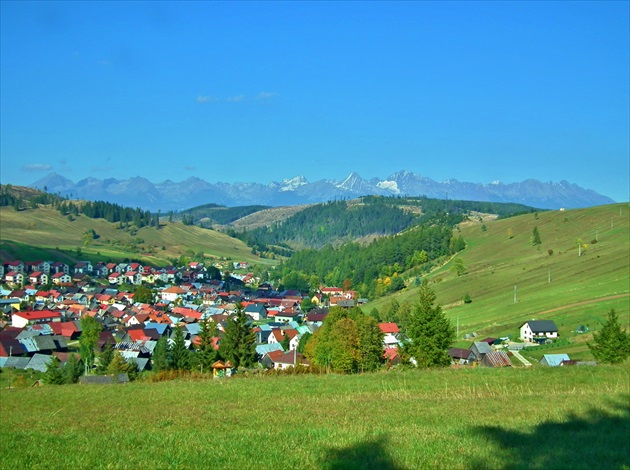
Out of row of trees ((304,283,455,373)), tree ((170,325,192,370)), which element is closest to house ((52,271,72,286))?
row of trees ((304,283,455,373))

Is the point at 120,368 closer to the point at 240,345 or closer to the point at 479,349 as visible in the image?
the point at 240,345

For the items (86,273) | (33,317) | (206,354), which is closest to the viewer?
(206,354)

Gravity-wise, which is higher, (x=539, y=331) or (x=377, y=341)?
(x=377, y=341)

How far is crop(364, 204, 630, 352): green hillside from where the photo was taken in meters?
66.4

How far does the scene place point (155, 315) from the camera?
91.1 meters

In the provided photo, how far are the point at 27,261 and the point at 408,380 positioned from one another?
137 metres

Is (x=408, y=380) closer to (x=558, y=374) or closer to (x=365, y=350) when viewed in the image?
(x=558, y=374)

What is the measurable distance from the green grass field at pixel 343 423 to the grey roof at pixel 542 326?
4269 centimetres

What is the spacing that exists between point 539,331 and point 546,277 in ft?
90.7

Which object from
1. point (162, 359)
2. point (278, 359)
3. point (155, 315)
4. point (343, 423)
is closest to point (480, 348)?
point (278, 359)

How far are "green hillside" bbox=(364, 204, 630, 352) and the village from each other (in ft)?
20.4

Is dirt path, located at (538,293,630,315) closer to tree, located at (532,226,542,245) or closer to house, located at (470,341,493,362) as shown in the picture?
house, located at (470,341,493,362)

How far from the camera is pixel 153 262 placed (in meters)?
168

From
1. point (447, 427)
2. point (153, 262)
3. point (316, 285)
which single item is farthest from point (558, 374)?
point (153, 262)
